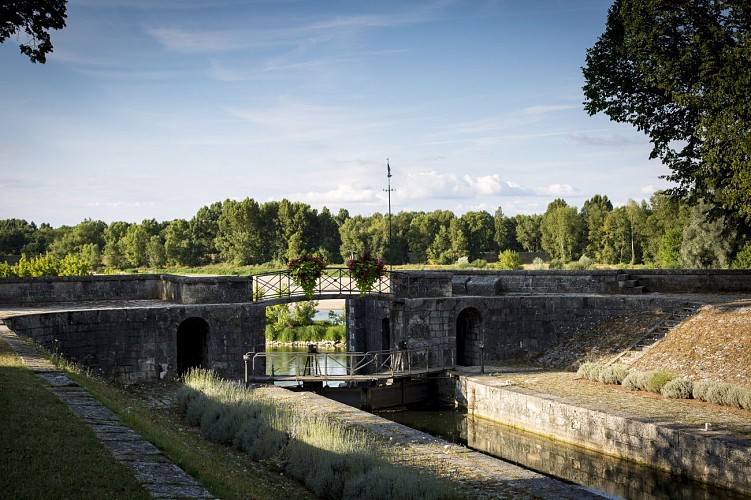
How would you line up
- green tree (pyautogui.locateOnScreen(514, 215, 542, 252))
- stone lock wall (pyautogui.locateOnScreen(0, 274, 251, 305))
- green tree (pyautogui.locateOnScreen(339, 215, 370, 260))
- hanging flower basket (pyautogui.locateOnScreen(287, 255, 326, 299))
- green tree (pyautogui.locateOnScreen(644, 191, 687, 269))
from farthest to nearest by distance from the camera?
green tree (pyautogui.locateOnScreen(514, 215, 542, 252)) < green tree (pyautogui.locateOnScreen(339, 215, 370, 260)) < green tree (pyautogui.locateOnScreen(644, 191, 687, 269)) < hanging flower basket (pyautogui.locateOnScreen(287, 255, 326, 299)) < stone lock wall (pyautogui.locateOnScreen(0, 274, 251, 305))

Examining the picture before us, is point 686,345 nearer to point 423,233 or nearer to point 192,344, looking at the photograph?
point 192,344

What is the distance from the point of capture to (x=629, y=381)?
61.0 ft

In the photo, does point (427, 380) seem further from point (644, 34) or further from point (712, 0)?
point (712, 0)

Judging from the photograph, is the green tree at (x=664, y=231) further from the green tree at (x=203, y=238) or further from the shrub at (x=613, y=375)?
the green tree at (x=203, y=238)

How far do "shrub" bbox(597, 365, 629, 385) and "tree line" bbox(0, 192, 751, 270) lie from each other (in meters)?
46.1

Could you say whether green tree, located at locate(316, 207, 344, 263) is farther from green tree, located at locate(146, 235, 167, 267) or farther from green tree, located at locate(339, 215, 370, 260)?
green tree, located at locate(146, 235, 167, 267)

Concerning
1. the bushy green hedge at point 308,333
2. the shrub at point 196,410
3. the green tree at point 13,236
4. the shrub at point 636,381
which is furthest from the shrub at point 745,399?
the green tree at point 13,236

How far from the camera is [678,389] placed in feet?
56.4

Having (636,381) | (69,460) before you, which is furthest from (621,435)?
(69,460)

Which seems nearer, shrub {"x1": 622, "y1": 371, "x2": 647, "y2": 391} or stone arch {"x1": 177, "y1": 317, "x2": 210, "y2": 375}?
shrub {"x1": 622, "y1": 371, "x2": 647, "y2": 391}

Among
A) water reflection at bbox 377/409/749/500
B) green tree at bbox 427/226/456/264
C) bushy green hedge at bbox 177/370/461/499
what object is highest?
green tree at bbox 427/226/456/264

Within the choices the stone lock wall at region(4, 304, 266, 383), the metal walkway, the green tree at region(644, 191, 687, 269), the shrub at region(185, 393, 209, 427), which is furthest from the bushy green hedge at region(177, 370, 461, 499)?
the green tree at region(644, 191, 687, 269)

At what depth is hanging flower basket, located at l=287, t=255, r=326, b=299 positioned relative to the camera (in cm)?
2136

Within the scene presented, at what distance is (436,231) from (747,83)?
60.4 metres
